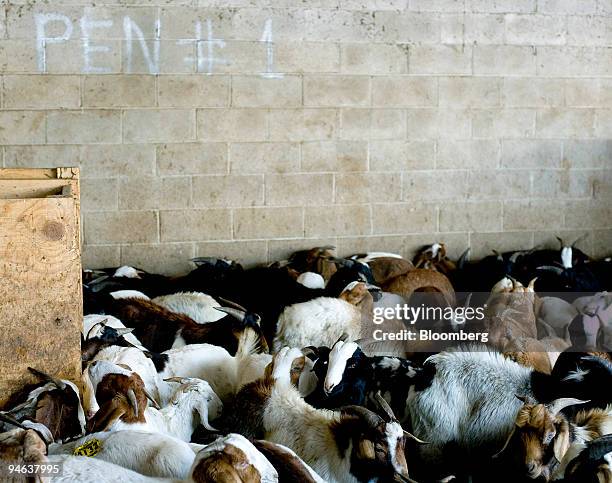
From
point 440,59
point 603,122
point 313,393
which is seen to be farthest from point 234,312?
point 603,122

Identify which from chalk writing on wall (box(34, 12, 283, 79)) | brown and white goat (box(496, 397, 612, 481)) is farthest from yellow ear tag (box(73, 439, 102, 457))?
chalk writing on wall (box(34, 12, 283, 79))

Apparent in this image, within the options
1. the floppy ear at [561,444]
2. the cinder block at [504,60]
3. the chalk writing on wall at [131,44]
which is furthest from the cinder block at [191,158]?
the floppy ear at [561,444]

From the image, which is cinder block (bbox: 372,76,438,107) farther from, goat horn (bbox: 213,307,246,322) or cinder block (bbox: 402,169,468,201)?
goat horn (bbox: 213,307,246,322)

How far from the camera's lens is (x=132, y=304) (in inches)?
237

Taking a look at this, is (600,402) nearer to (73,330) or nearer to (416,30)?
(73,330)

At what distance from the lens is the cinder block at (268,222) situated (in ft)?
24.7

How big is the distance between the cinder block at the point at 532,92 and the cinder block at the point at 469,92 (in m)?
0.11

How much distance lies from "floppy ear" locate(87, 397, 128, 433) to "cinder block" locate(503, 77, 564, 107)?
514 cm

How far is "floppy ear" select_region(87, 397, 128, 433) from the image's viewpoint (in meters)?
3.95

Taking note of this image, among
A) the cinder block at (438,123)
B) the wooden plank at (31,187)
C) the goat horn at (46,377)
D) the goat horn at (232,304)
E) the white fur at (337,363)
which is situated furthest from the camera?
the cinder block at (438,123)

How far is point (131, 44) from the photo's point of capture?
23.3 ft

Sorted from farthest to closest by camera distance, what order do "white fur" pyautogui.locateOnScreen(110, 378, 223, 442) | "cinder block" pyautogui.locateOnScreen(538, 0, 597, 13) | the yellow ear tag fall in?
"cinder block" pyautogui.locateOnScreen(538, 0, 597, 13) < "white fur" pyautogui.locateOnScreen(110, 378, 223, 442) < the yellow ear tag

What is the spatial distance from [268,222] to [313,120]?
3.10 ft

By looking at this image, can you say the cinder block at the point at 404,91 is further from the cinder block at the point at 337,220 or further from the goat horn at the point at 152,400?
the goat horn at the point at 152,400
